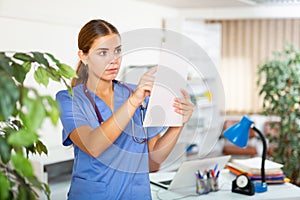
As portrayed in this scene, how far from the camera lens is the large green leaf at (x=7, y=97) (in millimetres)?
1093

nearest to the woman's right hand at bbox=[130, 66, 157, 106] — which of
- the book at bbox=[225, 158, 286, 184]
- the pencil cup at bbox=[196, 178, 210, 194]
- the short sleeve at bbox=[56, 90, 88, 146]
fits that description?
the short sleeve at bbox=[56, 90, 88, 146]

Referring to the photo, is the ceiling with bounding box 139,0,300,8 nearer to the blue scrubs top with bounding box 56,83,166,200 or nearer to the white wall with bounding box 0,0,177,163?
the white wall with bounding box 0,0,177,163

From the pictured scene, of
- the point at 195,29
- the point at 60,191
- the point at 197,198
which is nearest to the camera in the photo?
the point at 197,198

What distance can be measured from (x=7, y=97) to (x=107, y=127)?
20.9 inches

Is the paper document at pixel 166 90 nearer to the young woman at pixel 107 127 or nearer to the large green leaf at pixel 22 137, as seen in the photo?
the young woman at pixel 107 127

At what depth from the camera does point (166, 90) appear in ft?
5.31

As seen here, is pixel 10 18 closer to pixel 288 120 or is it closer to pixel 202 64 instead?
pixel 202 64

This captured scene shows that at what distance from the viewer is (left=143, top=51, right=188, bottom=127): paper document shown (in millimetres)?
1589

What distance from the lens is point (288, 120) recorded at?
4605 mm

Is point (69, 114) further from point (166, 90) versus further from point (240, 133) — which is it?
point (240, 133)

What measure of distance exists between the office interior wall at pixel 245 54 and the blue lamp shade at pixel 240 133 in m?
4.37

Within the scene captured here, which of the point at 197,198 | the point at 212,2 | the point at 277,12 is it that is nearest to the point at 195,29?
the point at 212,2

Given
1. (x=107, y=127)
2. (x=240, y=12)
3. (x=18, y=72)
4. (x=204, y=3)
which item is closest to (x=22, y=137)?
(x=18, y=72)

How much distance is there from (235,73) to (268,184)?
438 cm
